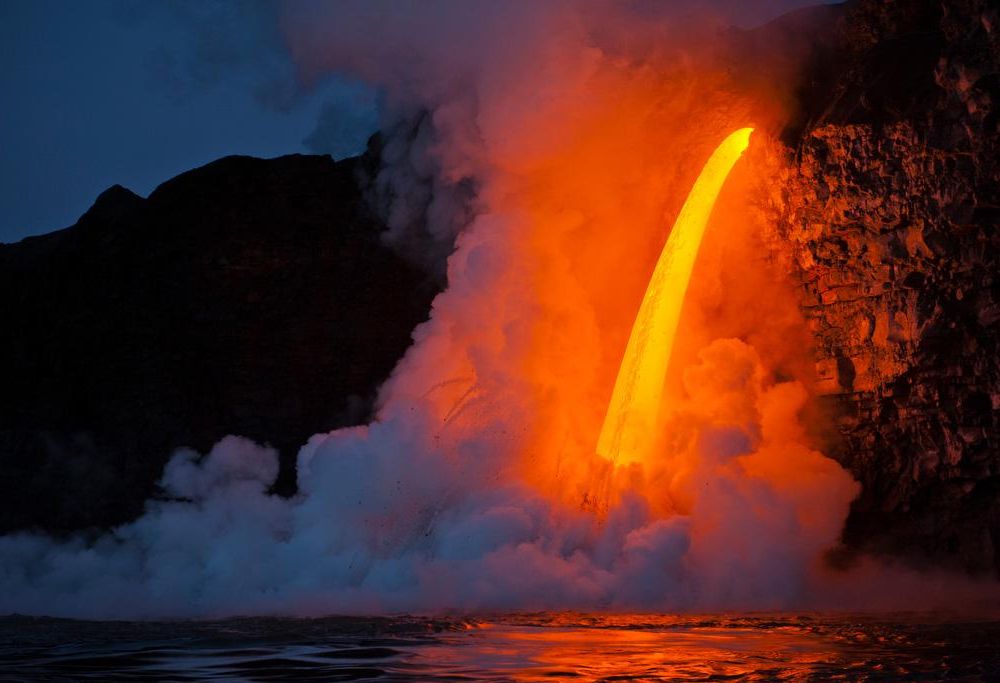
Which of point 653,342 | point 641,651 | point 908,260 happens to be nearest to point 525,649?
point 641,651

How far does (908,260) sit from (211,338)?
23.0 metres

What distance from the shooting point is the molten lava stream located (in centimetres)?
2583

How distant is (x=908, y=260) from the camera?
2314cm

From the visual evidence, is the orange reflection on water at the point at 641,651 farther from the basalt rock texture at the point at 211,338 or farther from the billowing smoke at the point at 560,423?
the basalt rock texture at the point at 211,338

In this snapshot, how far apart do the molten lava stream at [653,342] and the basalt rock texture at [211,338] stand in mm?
11384

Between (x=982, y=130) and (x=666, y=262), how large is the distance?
747 cm

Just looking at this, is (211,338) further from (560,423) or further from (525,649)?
(525,649)

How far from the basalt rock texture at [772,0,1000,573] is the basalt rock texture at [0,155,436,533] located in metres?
14.9

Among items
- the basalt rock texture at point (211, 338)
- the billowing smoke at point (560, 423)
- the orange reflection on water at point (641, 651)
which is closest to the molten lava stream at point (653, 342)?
the billowing smoke at point (560, 423)

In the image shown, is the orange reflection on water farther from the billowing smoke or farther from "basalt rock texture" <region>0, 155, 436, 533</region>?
"basalt rock texture" <region>0, 155, 436, 533</region>

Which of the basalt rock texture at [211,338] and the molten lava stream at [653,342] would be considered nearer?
the molten lava stream at [653,342]

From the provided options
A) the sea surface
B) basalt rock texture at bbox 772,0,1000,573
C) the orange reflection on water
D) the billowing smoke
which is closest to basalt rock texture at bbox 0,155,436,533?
the billowing smoke

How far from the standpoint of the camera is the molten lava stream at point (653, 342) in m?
25.8

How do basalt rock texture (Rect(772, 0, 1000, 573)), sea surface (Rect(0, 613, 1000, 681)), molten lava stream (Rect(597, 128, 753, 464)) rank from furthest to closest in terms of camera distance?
1. molten lava stream (Rect(597, 128, 753, 464))
2. basalt rock texture (Rect(772, 0, 1000, 573))
3. sea surface (Rect(0, 613, 1000, 681))
